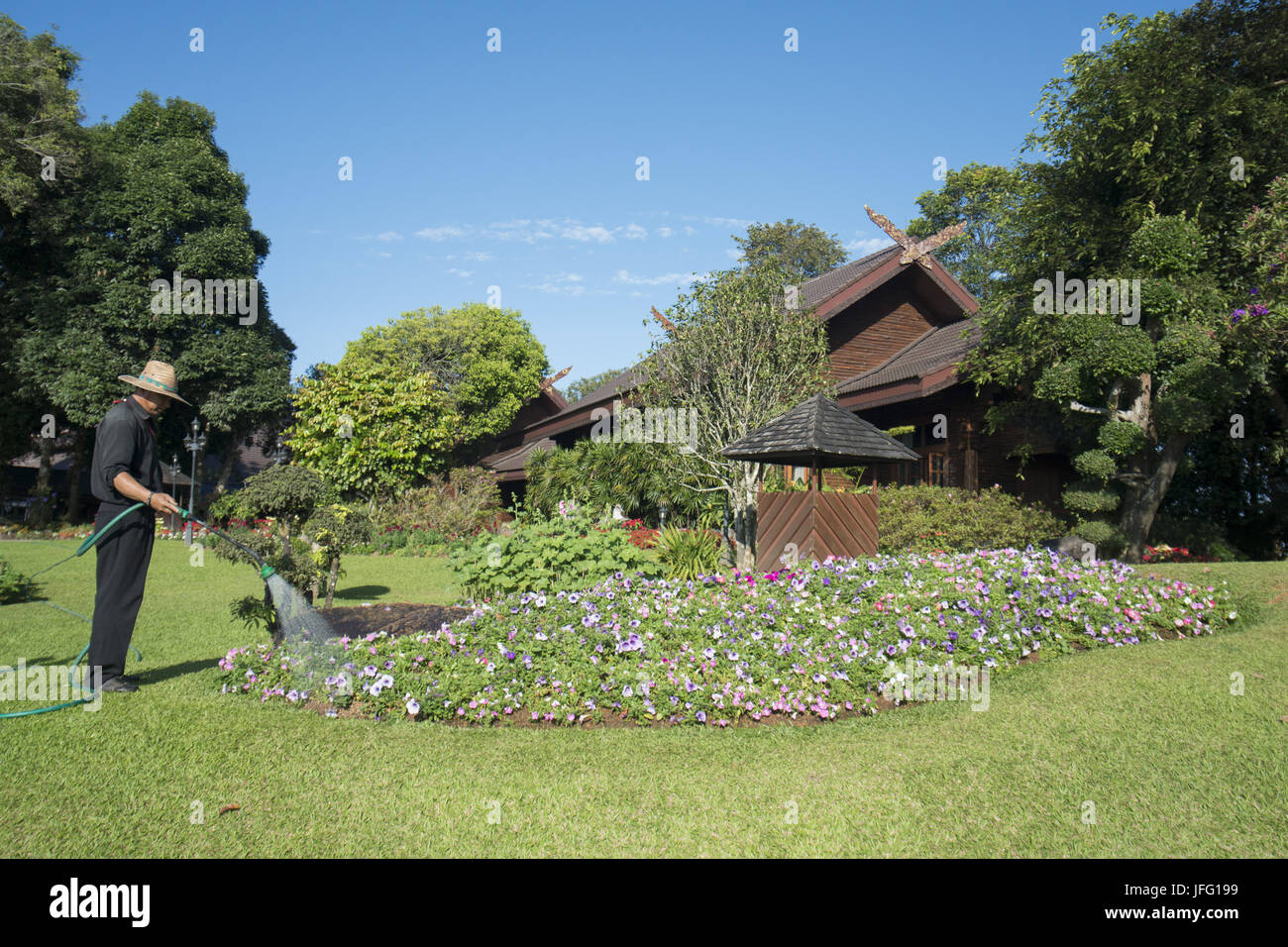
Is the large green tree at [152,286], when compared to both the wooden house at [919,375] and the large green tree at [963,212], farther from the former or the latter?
the large green tree at [963,212]

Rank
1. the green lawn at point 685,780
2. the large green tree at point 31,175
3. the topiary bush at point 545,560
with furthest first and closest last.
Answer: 1. the large green tree at point 31,175
2. the topiary bush at point 545,560
3. the green lawn at point 685,780

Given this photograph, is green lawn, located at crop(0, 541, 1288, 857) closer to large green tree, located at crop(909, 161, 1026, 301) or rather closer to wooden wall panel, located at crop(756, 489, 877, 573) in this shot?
wooden wall panel, located at crop(756, 489, 877, 573)

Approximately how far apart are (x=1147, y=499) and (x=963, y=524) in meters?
2.95

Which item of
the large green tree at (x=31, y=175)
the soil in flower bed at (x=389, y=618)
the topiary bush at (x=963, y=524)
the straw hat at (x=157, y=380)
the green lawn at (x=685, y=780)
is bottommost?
Answer: the green lawn at (x=685, y=780)

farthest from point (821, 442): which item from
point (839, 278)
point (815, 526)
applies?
point (839, 278)

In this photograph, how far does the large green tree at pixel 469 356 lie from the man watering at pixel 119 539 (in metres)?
31.2

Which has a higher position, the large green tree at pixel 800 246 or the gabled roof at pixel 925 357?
the large green tree at pixel 800 246

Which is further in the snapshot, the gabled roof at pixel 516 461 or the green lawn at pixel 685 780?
the gabled roof at pixel 516 461

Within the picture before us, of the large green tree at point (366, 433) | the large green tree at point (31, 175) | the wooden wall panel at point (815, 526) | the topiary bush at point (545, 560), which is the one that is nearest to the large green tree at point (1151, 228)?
the wooden wall panel at point (815, 526)

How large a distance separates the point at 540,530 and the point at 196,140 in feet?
90.5

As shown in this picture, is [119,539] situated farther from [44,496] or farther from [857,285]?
[44,496]

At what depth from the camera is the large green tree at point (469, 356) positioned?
3684cm

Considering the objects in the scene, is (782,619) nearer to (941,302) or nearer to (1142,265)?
(1142,265)
